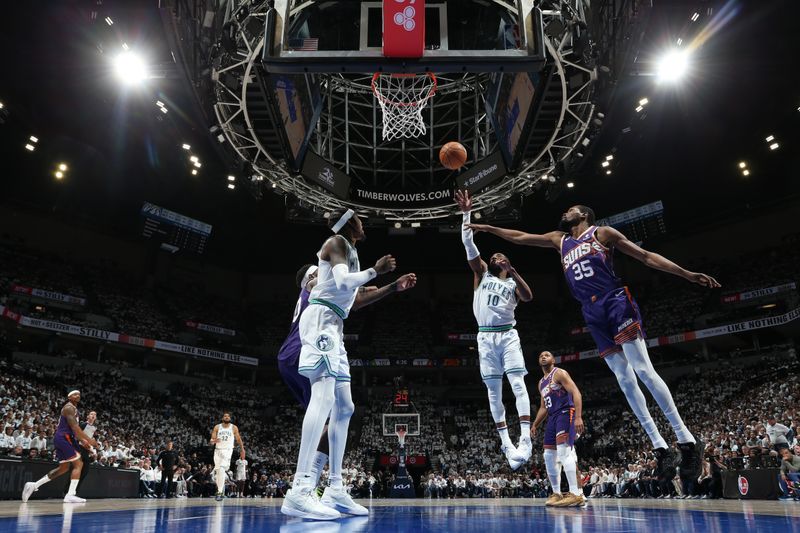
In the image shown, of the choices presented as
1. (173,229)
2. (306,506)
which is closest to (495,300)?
(306,506)

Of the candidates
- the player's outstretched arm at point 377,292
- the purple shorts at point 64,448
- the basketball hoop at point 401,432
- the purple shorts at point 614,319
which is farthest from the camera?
the basketball hoop at point 401,432

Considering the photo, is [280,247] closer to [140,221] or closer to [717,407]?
[140,221]

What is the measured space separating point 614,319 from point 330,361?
274 centimetres

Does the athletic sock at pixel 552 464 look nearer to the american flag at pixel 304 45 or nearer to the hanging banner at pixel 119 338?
the american flag at pixel 304 45

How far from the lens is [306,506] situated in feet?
13.0

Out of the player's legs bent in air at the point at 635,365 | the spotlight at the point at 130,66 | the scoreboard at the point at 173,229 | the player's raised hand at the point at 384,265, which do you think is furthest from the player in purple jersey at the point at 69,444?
the scoreboard at the point at 173,229

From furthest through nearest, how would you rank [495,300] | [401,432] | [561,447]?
1. [401,432]
2. [495,300]
3. [561,447]

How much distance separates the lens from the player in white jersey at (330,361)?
13.5 feet

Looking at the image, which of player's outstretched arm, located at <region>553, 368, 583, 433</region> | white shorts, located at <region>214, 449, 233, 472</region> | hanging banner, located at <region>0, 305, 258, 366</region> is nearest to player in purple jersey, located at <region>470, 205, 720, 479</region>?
player's outstretched arm, located at <region>553, 368, 583, 433</region>

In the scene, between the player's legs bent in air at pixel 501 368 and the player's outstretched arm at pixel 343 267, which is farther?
the player's legs bent in air at pixel 501 368

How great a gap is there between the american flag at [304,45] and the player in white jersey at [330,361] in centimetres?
458

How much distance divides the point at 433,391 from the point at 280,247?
13.4 meters

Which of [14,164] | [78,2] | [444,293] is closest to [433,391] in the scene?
[444,293]

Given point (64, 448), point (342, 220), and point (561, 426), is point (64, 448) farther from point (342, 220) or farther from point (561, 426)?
point (561, 426)
